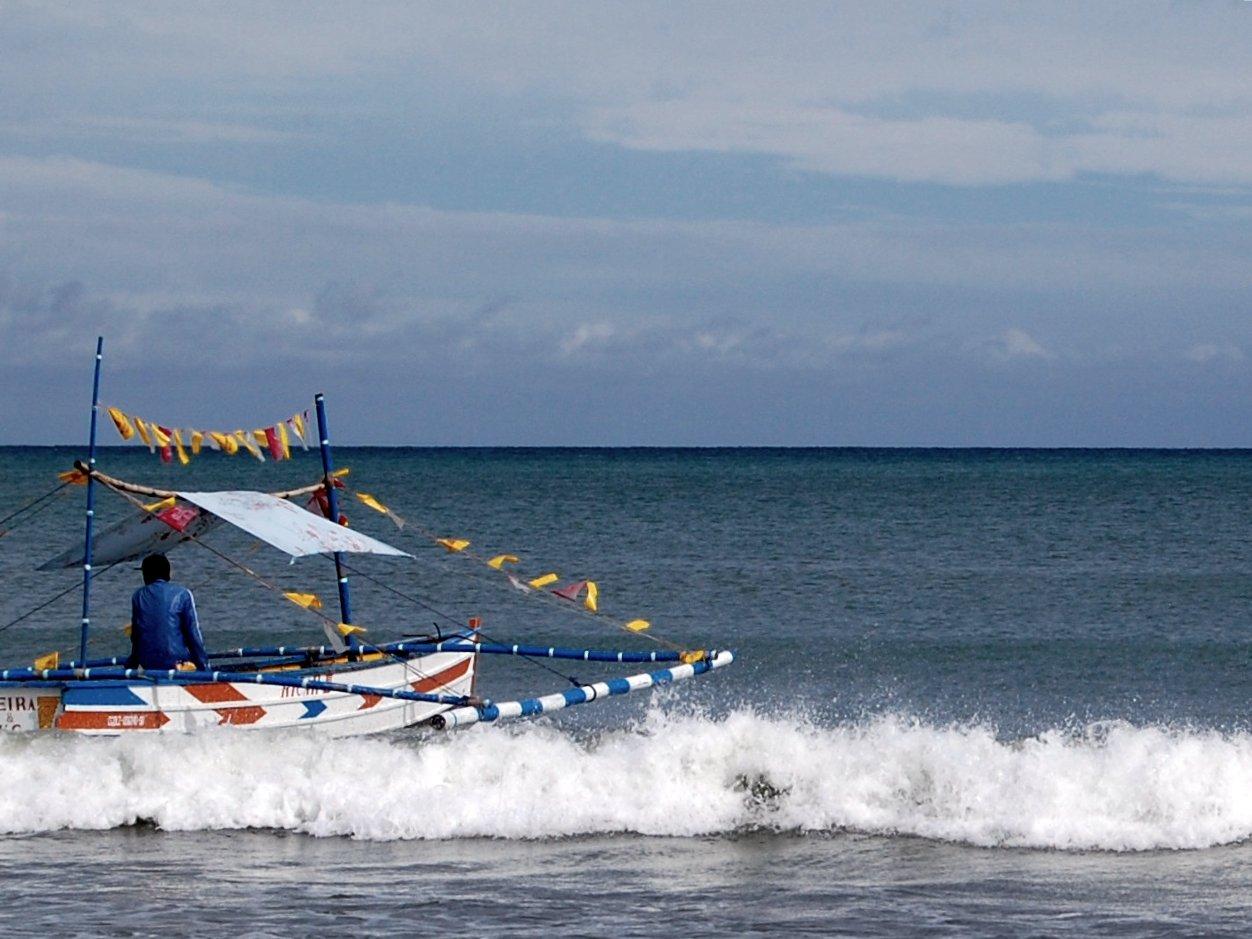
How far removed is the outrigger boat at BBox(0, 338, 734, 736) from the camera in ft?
52.1

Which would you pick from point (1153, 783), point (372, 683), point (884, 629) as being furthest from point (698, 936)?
point (884, 629)

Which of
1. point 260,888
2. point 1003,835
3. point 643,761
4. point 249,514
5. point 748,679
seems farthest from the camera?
point 748,679

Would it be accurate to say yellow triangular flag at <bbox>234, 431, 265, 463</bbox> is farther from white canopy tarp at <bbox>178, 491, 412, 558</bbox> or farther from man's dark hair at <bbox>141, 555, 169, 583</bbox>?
man's dark hair at <bbox>141, 555, 169, 583</bbox>

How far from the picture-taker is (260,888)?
12305 mm

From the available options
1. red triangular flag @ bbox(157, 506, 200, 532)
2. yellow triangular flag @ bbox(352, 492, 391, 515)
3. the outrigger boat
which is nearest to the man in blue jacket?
the outrigger boat

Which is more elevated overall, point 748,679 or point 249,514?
point 249,514

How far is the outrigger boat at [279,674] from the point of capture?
1588 centimetres

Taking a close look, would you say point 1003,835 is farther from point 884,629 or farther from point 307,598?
point 884,629

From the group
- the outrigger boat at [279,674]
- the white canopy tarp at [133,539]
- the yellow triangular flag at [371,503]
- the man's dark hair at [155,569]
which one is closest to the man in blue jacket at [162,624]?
the man's dark hair at [155,569]

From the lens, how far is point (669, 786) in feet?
49.8

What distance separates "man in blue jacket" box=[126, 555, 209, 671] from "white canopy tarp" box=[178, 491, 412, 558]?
852 millimetres

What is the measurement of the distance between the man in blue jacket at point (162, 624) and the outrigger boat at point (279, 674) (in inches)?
9.6

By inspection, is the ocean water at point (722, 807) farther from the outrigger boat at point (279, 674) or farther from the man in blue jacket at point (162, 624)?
the man in blue jacket at point (162, 624)

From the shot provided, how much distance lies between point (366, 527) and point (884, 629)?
35.9 m
